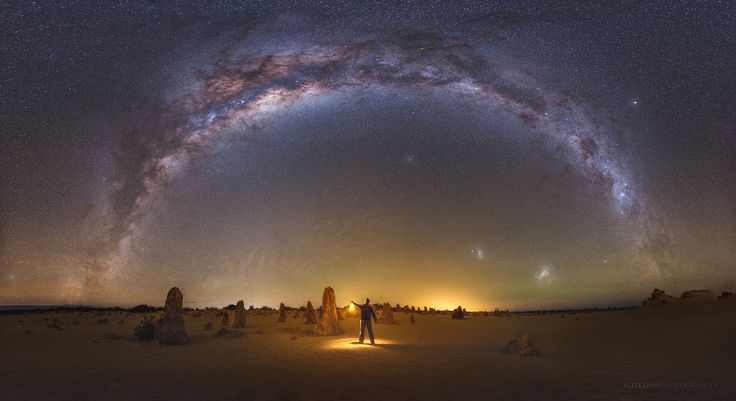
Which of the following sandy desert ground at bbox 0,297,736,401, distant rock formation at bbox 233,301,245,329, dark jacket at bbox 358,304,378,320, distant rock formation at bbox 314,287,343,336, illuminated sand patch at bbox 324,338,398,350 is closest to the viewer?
sandy desert ground at bbox 0,297,736,401

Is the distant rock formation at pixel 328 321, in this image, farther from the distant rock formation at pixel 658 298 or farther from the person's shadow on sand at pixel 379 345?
the distant rock formation at pixel 658 298

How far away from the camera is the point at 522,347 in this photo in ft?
69.7

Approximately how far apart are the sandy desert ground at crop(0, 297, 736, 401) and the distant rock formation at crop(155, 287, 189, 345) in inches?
38.2

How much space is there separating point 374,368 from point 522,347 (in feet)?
28.3

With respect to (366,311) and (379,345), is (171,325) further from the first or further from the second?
(379,345)

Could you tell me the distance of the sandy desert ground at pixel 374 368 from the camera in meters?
12.7

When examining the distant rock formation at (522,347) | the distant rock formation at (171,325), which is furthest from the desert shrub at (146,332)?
the distant rock formation at (522,347)

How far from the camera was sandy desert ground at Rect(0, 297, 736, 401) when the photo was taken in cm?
1272

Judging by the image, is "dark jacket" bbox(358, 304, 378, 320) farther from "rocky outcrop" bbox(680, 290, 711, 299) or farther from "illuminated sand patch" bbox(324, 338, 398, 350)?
"rocky outcrop" bbox(680, 290, 711, 299)

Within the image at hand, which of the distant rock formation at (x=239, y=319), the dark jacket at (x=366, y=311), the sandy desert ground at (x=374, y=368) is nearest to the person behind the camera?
the sandy desert ground at (x=374, y=368)

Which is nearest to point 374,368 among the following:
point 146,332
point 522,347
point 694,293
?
point 522,347

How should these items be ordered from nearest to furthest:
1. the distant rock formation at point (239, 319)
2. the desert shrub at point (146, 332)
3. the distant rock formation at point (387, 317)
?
1. the desert shrub at point (146, 332)
2. the distant rock formation at point (239, 319)
3. the distant rock formation at point (387, 317)

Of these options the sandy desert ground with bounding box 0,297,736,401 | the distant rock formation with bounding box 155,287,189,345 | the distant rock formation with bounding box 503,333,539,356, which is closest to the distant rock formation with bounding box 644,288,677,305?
the sandy desert ground with bounding box 0,297,736,401

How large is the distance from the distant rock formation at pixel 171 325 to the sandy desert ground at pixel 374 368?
38.2 inches
